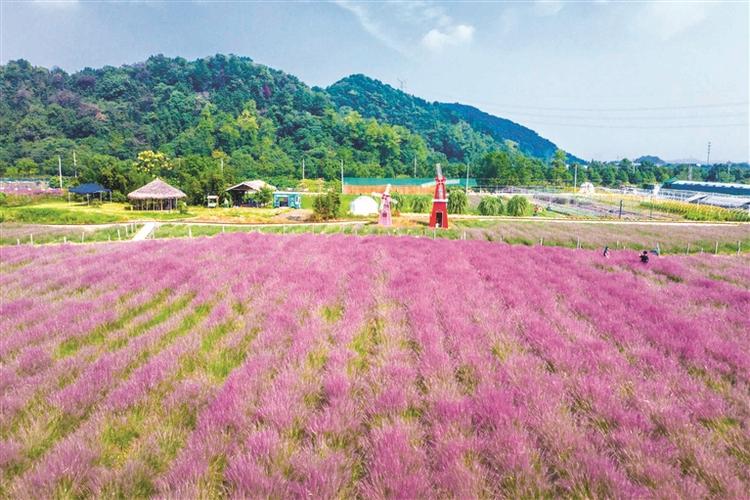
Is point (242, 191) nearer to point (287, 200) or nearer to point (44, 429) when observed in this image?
point (287, 200)

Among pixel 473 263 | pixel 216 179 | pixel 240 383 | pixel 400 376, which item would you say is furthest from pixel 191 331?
pixel 216 179

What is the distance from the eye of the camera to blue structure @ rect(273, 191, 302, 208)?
192ft

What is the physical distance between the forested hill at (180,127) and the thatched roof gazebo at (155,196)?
3101cm

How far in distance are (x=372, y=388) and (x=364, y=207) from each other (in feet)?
155

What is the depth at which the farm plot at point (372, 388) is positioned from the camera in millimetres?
3236

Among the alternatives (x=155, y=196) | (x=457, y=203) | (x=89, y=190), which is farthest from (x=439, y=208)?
(x=89, y=190)

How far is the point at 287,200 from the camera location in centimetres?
5941

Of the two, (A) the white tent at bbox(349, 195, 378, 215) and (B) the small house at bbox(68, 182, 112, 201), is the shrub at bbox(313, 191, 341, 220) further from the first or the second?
(B) the small house at bbox(68, 182, 112, 201)

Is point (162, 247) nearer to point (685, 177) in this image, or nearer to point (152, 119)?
point (152, 119)

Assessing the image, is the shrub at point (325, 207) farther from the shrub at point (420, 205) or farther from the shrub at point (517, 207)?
the shrub at point (517, 207)

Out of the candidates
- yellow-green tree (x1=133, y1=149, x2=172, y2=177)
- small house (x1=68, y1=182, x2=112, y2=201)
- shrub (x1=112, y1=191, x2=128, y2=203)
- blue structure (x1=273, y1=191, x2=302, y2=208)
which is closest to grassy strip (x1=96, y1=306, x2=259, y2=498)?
blue structure (x1=273, y1=191, x2=302, y2=208)

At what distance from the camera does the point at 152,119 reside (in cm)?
14625

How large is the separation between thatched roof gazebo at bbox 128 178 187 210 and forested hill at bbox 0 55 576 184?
31009mm

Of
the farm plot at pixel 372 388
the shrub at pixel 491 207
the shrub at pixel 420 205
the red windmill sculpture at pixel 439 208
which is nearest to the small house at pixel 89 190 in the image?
the shrub at pixel 420 205
